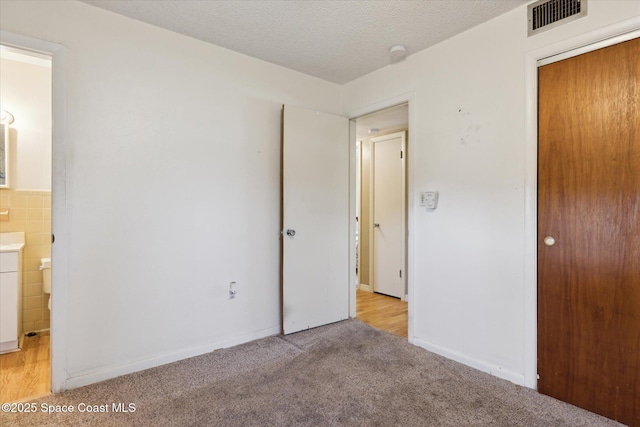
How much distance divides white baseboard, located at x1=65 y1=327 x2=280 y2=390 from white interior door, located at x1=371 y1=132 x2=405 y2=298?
6.98 ft

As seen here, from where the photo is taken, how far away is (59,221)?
2076 mm

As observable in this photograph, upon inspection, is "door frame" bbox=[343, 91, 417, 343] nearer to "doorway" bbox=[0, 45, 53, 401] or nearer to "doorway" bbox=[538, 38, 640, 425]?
"doorway" bbox=[538, 38, 640, 425]

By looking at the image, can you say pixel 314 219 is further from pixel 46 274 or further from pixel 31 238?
pixel 31 238

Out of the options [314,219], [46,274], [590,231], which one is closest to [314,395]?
[314,219]

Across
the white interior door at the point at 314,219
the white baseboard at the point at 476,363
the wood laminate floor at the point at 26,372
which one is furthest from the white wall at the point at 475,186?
the wood laminate floor at the point at 26,372

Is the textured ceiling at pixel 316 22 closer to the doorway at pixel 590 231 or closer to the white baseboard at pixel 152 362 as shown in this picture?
the doorway at pixel 590 231

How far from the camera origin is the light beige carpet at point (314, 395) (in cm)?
179

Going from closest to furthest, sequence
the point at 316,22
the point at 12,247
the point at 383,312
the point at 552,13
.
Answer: the point at 552,13 → the point at 316,22 → the point at 12,247 → the point at 383,312

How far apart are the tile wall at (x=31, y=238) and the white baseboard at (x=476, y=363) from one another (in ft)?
11.2

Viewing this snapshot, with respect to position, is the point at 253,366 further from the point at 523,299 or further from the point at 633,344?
the point at 633,344

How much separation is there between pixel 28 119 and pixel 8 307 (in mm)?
1683

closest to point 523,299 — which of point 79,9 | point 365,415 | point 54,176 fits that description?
point 365,415

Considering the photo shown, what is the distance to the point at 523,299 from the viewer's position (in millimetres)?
2148

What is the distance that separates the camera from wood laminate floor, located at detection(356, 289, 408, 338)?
3.30 metres
